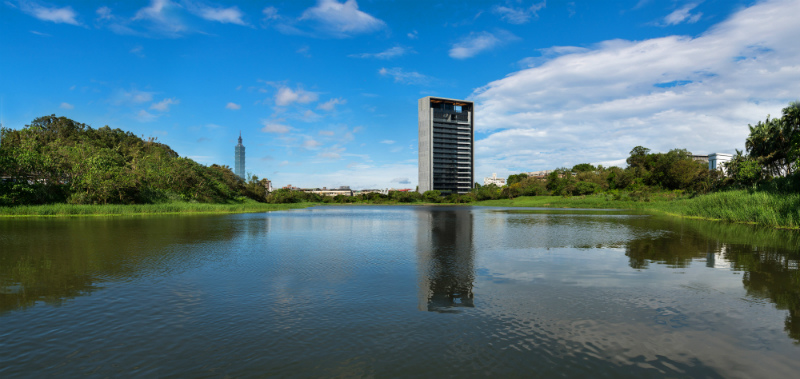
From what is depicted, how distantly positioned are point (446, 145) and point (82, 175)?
154 meters

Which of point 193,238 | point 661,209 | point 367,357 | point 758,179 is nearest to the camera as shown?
point 367,357

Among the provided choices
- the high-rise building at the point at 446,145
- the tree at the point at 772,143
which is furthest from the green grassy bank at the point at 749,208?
the high-rise building at the point at 446,145

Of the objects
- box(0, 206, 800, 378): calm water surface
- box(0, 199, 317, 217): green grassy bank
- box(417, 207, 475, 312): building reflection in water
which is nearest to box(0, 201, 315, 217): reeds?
box(0, 199, 317, 217): green grassy bank

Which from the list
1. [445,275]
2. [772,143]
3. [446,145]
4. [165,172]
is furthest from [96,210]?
[446,145]

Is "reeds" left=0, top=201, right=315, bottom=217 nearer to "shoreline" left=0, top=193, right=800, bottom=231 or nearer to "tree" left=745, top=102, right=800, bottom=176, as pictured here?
"shoreline" left=0, top=193, right=800, bottom=231

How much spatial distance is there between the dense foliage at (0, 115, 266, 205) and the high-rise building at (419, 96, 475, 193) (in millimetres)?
119343

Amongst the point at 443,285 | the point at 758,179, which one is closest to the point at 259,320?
the point at 443,285

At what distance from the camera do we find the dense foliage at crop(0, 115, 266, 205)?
45438 mm

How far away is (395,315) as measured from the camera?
26.7 ft

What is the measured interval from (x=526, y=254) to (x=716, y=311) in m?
8.25

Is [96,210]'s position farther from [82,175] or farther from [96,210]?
[82,175]

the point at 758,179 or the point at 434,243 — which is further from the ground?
the point at 758,179

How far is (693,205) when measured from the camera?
42438 mm

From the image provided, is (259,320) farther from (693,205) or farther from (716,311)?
(693,205)
